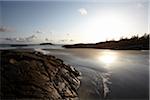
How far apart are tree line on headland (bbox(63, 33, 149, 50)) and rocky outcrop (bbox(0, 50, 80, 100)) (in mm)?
655

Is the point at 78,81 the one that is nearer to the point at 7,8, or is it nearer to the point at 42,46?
the point at 42,46

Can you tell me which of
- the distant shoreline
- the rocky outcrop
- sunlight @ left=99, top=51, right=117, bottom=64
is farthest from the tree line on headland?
the rocky outcrop

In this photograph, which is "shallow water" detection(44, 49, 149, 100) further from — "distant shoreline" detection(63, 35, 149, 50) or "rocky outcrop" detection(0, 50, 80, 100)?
"rocky outcrop" detection(0, 50, 80, 100)

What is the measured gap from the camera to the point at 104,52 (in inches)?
108

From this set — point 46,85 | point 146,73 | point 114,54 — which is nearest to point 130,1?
point 114,54

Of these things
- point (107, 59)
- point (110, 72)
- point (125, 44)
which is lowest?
point (110, 72)

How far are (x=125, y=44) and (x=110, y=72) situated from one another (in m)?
0.66

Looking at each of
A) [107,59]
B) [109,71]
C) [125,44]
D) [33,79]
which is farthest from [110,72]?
[33,79]

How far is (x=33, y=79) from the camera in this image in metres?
1.84

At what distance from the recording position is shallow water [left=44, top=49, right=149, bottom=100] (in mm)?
2084

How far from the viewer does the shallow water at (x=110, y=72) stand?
208 centimetres

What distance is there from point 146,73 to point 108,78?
1.74 ft

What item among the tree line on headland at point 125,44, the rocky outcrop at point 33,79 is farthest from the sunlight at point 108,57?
the rocky outcrop at point 33,79

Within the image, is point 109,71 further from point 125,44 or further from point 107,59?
point 125,44
